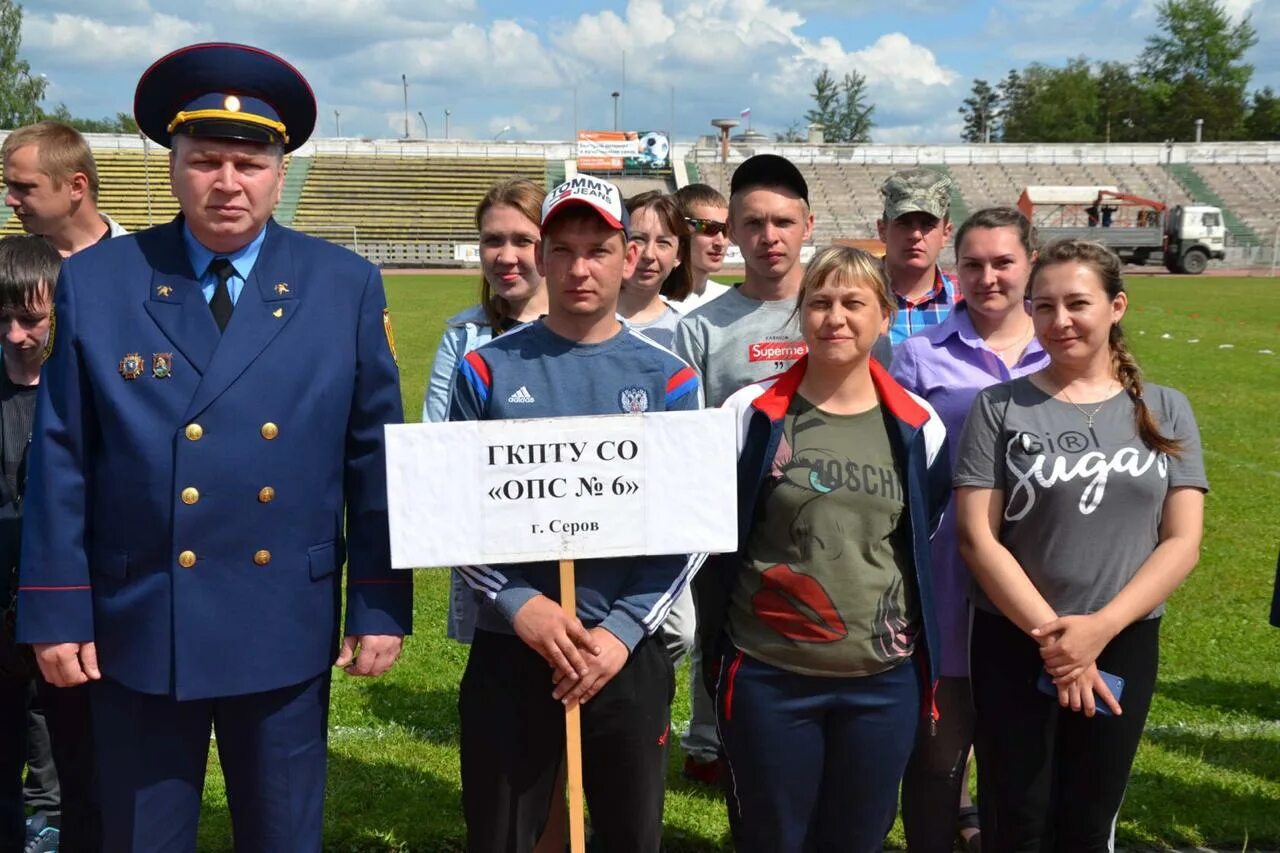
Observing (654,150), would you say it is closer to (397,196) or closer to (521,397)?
(397,196)

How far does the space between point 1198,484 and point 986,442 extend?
1.87 feet

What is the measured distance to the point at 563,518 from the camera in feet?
8.94

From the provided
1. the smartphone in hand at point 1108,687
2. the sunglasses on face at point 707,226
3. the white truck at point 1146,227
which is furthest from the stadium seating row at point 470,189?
the smartphone in hand at point 1108,687

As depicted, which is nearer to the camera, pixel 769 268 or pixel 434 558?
pixel 434 558

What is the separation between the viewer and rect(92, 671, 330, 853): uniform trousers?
254 centimetres

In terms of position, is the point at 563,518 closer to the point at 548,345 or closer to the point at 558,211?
the point at 548,345

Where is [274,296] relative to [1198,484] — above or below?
above

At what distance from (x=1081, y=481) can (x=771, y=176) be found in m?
1.43

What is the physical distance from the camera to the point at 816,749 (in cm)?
284

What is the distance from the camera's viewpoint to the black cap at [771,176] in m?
3.63

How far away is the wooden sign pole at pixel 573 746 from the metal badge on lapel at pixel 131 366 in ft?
3.55

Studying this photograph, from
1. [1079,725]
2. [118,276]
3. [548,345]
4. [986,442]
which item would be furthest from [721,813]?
[118,276]

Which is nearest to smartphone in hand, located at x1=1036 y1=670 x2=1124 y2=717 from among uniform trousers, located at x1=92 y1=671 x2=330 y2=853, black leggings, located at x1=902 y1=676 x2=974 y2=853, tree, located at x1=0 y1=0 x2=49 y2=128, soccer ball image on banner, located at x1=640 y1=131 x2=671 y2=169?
black leggings, located at x1=902 y1=676 x2=974 y2=853

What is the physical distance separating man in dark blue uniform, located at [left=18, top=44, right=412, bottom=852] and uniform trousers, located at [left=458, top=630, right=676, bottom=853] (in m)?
0.33
